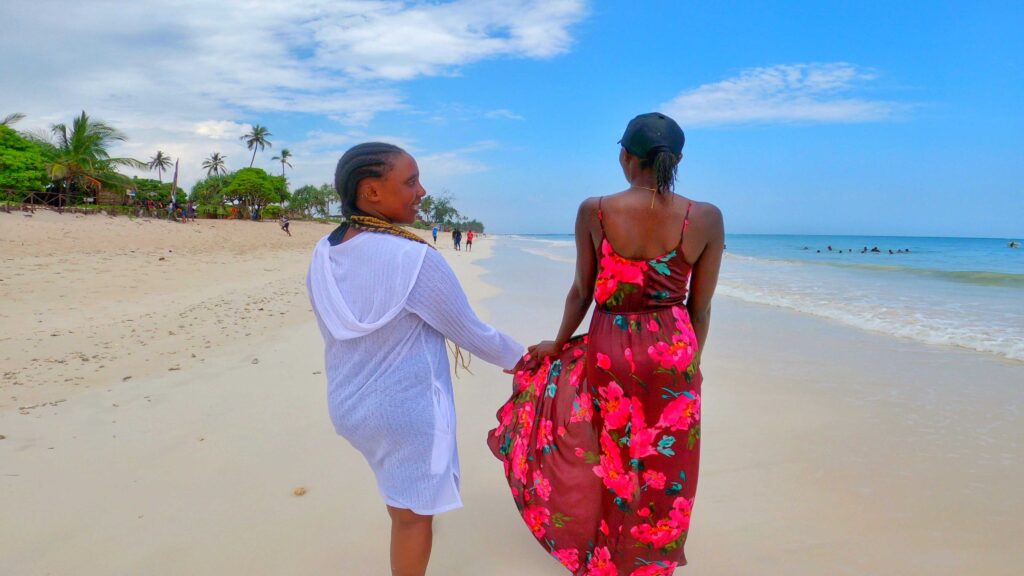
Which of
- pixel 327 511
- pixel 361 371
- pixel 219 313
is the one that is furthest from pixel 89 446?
pixel 219 313

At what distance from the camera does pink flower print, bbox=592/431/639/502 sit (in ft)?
7.05

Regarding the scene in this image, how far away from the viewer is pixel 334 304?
1688mm

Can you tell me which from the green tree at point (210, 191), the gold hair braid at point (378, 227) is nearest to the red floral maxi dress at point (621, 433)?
the gold hair braid at point (378, 227)

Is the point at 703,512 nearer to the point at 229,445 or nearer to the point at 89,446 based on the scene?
the point at 229,445

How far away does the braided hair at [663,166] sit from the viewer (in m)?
1.99

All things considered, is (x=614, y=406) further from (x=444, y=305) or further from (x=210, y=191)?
(x=210, y=191)

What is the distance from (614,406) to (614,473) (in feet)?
0.82

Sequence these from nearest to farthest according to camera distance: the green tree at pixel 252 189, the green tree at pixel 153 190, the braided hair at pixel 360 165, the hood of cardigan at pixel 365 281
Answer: the hood of cardigan at pixel 365 281
the braided hair at pixel 360 165
the green tree at pixel 153 190
the green tree at pixel 252 189

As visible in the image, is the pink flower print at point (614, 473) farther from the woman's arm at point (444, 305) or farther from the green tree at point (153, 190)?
the green tree at point (153, 190)

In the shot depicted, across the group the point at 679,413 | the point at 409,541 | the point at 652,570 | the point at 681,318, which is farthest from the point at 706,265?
the point at 409,541

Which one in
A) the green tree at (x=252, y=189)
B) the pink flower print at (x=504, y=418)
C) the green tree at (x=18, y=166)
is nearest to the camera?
the pink flower print at (x=504, y=418)

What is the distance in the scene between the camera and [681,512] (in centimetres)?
217

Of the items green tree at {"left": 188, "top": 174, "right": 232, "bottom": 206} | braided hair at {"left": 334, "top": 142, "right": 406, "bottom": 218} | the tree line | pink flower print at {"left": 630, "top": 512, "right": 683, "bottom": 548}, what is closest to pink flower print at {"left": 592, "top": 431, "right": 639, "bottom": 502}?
pink flower print at {"left": 630, "top": 512, "right": 683, "bottom": 548}

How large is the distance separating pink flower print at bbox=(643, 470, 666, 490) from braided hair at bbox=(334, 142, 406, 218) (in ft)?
4.42
